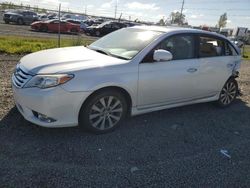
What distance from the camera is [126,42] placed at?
4.79 metres

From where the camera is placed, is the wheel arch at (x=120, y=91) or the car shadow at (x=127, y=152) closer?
the car shadow at (x=127, y=152)

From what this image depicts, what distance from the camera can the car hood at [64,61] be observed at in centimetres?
380

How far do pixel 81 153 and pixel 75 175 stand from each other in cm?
49

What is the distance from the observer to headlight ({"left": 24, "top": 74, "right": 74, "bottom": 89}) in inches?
144

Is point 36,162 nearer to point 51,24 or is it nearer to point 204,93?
point 204,93

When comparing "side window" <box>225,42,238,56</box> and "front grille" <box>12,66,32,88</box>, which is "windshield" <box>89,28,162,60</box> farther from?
"side window" <box>225,42,238,56</box>

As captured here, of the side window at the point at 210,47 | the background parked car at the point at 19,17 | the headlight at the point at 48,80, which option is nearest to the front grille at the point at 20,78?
the headlight at the point at 48,80

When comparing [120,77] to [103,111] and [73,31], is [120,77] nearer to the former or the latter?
[103,111]

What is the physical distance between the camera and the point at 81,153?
11.9ft

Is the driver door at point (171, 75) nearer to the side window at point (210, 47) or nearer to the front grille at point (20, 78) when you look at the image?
the side window at point (210, 47)

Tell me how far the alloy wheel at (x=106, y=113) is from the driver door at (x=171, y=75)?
1.30 feet

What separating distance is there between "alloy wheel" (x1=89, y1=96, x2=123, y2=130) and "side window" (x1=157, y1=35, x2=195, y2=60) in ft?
3.99

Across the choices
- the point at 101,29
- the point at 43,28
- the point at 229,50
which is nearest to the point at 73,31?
the point at 101,29

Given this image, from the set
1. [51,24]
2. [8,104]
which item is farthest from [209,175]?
[51,24]
